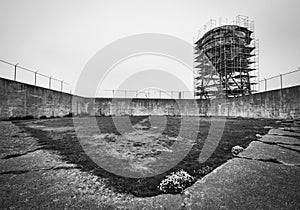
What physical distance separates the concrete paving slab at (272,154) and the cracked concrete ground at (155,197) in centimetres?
3

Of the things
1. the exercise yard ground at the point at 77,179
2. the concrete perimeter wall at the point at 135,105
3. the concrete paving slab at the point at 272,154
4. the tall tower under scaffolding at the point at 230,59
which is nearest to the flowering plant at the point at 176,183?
the exercise yard ground at the point at 77,179

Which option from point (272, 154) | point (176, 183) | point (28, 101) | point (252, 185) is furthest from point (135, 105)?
point (252, 185)

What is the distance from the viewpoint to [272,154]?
259cm

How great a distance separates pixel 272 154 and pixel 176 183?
2.05 m

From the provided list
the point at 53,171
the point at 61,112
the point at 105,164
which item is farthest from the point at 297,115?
the point at 61,112

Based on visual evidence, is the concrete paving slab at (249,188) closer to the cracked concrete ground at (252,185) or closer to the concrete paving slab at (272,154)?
the cracked concrete ground at (252,185)

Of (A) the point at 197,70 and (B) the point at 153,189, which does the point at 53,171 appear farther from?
(A) the point at 197,70

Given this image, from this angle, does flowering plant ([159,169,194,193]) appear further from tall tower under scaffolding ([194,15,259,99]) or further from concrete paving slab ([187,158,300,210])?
tall tower under scaffolding ([194,15,259,99])

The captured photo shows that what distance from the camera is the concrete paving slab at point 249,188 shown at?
132cm

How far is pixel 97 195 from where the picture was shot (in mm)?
1457

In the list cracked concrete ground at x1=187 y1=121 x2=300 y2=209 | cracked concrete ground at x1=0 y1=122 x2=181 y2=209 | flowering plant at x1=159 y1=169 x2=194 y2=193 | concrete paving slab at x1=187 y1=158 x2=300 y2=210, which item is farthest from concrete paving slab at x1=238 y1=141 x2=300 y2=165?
cracked concrete ground at x1=0 y1=122 x2=181 y2=209

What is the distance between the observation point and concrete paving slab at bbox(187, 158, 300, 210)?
132cm

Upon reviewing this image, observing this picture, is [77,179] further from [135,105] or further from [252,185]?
[135,105]

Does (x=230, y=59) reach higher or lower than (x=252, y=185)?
higher
